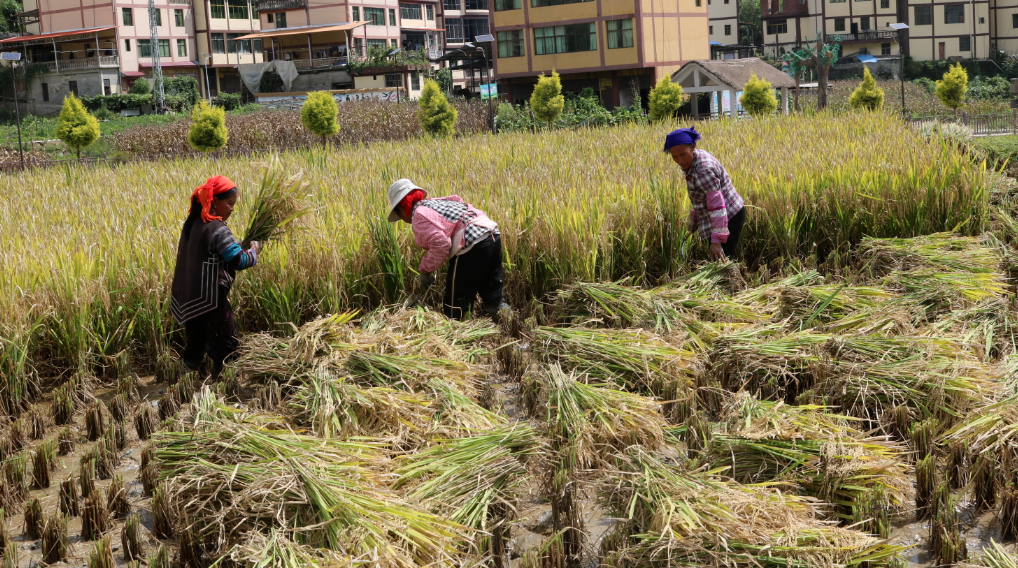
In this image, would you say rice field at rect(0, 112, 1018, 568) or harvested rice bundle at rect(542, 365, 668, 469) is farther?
harvested rice bundle at rect(542, 365, 668, 469)

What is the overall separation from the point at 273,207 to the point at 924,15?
4565 centimetres

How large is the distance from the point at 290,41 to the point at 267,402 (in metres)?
41.7

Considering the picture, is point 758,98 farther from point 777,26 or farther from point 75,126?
point 777,26

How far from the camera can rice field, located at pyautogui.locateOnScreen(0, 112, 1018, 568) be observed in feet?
8.77

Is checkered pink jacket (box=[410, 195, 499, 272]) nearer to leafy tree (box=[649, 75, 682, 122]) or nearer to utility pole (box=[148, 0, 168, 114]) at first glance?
leafy tree (box=[649, 75, 682, 122])

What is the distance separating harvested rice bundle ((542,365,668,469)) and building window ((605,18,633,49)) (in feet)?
92.4

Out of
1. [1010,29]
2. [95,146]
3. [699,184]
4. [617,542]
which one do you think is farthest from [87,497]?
[1010,29]

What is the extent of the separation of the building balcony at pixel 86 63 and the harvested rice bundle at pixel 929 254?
39.0 m

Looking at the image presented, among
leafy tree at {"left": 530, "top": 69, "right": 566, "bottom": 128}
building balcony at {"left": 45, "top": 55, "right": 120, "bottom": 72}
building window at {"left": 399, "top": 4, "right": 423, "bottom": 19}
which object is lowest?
leafy tree at {"left": 530, "top": 69, "right": 566, "bottom": 128}

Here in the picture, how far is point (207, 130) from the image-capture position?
16688 millimetres

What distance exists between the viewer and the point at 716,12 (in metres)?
50.5

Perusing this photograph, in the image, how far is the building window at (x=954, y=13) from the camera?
42.4m

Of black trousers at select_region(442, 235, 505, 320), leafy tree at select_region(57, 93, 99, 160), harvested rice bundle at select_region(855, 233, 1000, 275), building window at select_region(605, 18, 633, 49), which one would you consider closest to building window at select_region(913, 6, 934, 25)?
building window at select_region(605, 18, 633, 49)

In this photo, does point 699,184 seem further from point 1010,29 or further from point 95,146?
point 1010,29
